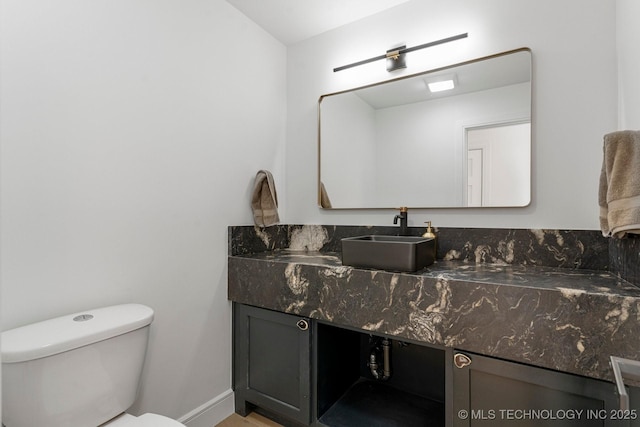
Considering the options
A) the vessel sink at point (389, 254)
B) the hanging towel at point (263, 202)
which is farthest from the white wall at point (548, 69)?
the hanging towel at point (263, 202)

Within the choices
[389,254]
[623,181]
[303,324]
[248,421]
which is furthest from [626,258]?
[248,421]

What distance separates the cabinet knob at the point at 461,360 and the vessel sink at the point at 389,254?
0.36 metres

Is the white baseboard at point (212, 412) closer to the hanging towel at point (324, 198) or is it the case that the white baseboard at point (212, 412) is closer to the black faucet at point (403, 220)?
the hanging towel at point (324, 198)

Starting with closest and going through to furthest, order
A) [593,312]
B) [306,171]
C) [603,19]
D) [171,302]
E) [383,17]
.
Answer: [593,312] → [603,19] → [171,302] → [383,17] → [306,171]

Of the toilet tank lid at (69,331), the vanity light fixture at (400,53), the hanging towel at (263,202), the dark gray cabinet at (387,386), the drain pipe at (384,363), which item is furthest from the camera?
the hanging towel at (263,202)

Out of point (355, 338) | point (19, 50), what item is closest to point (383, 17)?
point (19, 50)

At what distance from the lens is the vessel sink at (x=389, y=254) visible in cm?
137

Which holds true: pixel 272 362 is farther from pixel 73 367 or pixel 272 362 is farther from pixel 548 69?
pixel 548 69

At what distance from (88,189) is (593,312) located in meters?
1.85

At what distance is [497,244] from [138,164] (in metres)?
1.79

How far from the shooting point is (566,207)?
4.94ft

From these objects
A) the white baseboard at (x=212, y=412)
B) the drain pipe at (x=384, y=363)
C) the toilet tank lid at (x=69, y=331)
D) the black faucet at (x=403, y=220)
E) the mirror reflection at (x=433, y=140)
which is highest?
the mirror reflection at (x=433, y=140)

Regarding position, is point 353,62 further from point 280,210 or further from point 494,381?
point 494,381

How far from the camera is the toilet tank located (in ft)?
3.14
